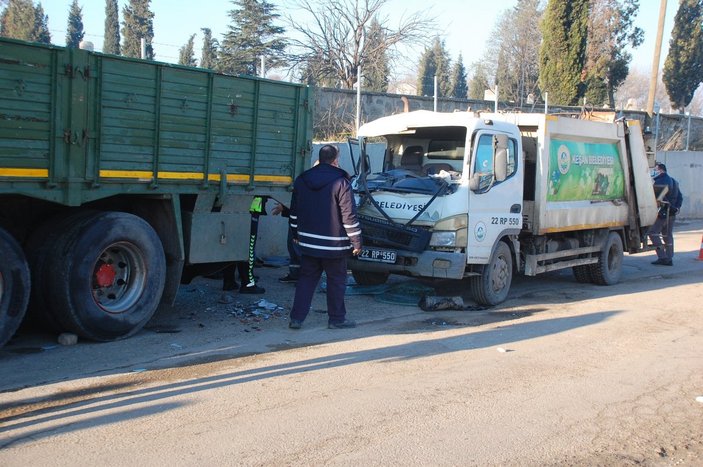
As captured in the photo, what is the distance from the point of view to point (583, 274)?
12.0 m

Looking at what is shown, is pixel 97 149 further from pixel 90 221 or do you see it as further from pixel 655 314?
pixel 655 314

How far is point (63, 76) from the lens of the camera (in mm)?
6203

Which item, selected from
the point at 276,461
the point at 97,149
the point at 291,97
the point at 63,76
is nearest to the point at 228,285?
the point at 291,97

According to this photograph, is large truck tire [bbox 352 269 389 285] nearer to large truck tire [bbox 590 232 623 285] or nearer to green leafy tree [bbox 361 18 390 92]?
large truck tire [bbox 590 232 623 285]

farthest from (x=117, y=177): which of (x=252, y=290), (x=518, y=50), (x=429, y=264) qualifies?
(x=518, y=50)

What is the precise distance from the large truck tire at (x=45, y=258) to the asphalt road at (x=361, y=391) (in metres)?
0.28

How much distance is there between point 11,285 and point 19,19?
3769cm

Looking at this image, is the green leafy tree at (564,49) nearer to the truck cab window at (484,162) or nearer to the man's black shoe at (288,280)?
the truck cab window at (484,162)

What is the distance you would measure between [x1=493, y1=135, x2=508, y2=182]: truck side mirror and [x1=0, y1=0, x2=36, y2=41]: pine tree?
35.0 metres

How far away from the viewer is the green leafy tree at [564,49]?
31703 millimetres

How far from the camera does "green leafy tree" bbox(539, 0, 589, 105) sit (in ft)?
104

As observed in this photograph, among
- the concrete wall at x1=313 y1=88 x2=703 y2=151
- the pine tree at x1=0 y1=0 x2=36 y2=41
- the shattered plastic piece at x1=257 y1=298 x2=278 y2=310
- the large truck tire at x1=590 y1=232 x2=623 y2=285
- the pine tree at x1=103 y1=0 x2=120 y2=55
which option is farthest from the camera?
the pine tree at x1=103 y1=0 x2=120 y2=55

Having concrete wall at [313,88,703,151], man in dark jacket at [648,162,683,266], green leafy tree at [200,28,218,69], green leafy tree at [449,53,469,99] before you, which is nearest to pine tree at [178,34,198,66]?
green leafy tree at [200,28,218,69]

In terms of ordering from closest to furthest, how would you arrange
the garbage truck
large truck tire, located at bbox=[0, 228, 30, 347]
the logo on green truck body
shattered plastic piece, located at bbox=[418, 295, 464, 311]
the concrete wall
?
large truck tire, located at bbox=[0, 228, 30, 347] < the garbage truck < shattered plastic piece, located at bbox=[418, 295, 464, 311] < the logo on green truck body < the concrete wall
